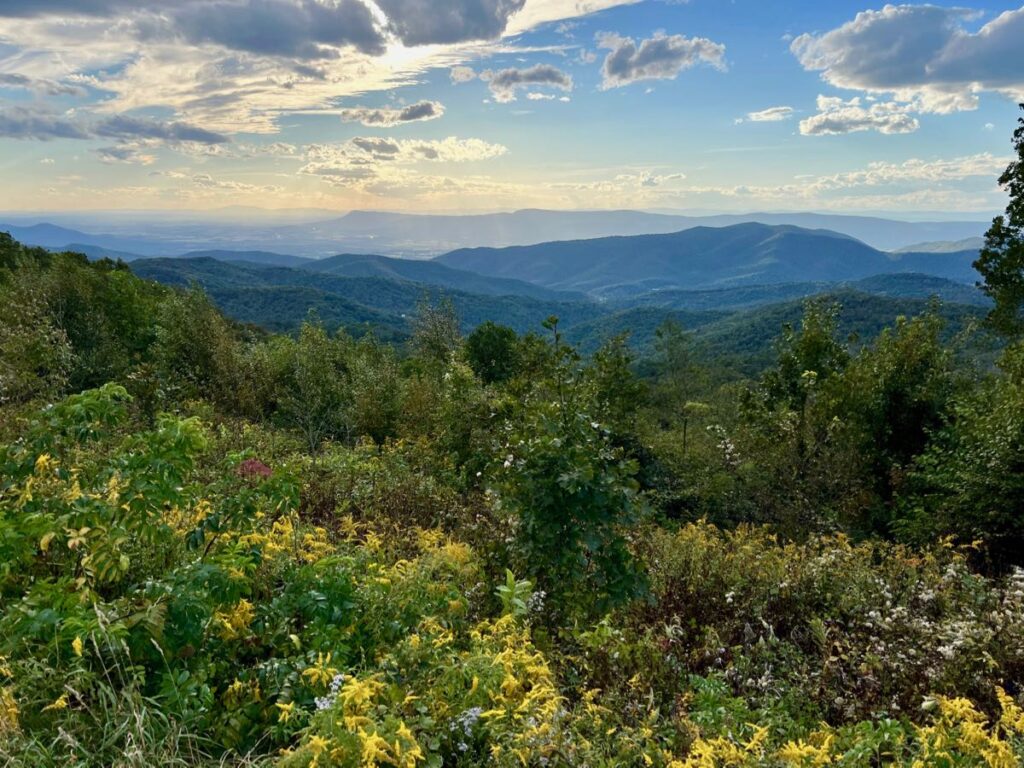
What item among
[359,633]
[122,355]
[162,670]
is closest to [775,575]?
[359,633]

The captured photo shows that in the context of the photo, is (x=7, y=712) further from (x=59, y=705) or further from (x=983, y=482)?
(x=983, y=482)

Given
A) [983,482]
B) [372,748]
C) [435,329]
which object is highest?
[372,748]

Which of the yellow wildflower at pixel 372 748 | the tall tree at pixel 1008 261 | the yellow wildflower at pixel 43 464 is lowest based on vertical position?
the yellow wildflower at pixel 372 748

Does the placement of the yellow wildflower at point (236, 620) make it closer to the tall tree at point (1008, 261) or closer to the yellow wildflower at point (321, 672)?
the yellow wildflower at point (321, 672)

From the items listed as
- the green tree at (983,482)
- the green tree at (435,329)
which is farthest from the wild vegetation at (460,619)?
the green tree at (435,329)

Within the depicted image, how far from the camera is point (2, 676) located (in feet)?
10.9

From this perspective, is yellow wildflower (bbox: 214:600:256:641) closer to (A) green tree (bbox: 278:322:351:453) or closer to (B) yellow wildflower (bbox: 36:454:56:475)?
(B) yellow wildflower (bbox: 36:454:56:475)

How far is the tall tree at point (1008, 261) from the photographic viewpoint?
19078mm

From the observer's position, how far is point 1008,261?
1953cm

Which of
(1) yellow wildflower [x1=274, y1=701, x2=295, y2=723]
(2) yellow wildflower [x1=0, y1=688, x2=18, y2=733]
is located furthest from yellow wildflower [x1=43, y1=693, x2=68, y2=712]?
(1) yellow wildflower [x1=274, y1=701, x2=295, y2=723]

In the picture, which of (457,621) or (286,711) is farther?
(457,621)

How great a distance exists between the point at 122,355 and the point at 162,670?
25642mm

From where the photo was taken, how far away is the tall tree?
19078 millimetres

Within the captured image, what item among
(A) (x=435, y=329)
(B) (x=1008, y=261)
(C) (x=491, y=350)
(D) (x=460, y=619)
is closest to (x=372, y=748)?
(D) (x=460, y=619)
